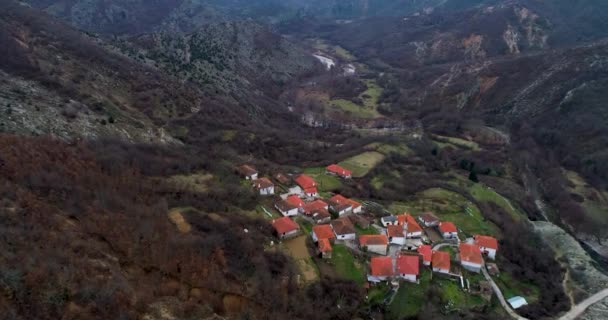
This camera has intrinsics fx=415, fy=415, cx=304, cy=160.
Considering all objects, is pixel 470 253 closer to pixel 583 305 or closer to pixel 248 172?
pixel 583 305

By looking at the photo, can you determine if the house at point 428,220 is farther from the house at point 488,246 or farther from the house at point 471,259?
the house at point 471,259

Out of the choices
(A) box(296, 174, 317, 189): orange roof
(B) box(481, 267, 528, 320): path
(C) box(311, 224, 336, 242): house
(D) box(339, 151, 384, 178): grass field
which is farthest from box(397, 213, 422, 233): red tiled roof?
(D) box(339, 151, 384, 178): grass field

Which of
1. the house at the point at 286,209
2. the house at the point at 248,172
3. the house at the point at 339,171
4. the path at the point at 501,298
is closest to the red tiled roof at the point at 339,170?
the house at the point at 339,171

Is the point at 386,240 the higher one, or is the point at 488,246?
the point at 386,240

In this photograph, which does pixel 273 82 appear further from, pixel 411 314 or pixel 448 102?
pixel 411 314

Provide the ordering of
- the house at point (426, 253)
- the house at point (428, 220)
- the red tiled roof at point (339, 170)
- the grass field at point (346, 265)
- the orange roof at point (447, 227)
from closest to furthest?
the grass field at point (346, 265) → the house at point (426, 253) → the orange roof at point (447, 227) → the house at point (428, 220) → the red tiled roof at point (339, 170)

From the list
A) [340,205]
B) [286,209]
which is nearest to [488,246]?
[340,205]
